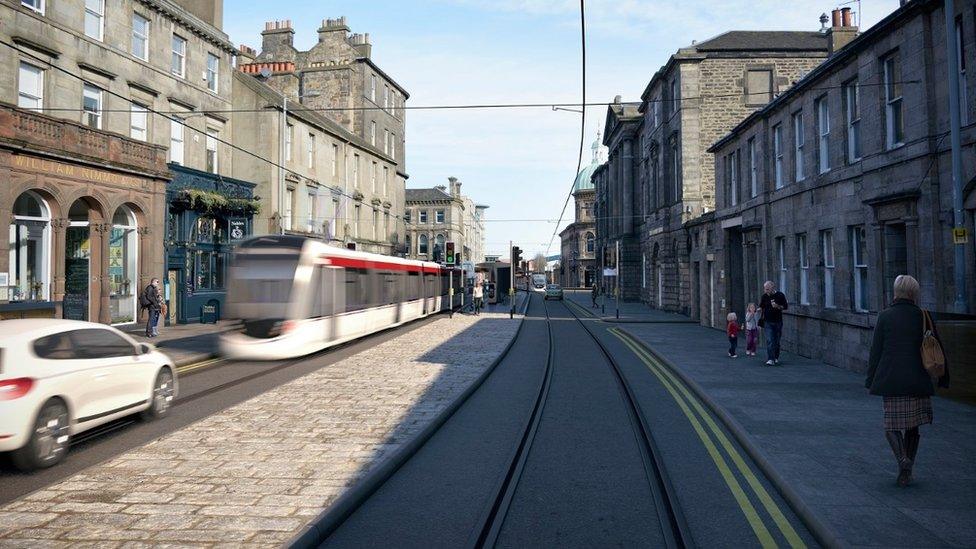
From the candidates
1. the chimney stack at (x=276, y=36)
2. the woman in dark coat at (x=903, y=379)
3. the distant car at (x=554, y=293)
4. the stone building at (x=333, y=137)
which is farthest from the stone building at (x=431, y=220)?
the woman in dark coat at (x=903, y=379)

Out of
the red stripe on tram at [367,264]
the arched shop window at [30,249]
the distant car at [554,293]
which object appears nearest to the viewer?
the red stripe on tram at [367,264]

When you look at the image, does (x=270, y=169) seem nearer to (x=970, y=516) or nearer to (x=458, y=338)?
(x=458, y=338)

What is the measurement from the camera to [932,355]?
6.16 m

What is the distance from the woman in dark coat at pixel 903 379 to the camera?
20.2ft

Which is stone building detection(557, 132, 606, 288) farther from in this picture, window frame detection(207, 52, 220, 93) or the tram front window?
the tram front window

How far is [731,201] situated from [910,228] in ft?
39.5

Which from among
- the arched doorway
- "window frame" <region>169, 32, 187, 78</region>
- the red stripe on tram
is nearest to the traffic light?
the red stripe on tram

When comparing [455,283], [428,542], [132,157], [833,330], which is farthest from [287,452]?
[455,283]

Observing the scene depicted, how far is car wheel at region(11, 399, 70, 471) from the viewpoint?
270 inches

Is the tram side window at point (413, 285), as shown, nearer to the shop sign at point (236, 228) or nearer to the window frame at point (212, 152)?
the shop sign at point (236, 228)

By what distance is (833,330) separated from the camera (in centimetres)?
1583

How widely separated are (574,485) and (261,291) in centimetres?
1042

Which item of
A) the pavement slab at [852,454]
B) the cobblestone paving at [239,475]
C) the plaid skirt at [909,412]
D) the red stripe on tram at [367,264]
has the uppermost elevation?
the red stripe on tram at [367,264]

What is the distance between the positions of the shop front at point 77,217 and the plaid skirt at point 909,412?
17480 mm
